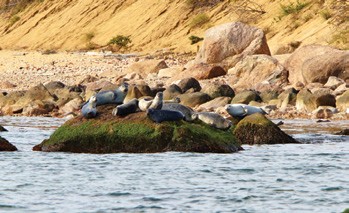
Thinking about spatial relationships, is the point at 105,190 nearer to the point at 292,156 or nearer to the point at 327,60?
the point at 292,156

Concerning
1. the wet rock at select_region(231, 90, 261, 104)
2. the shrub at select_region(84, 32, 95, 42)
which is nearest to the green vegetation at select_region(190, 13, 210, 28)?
the shrub at select_region(84, 32, 95, 42)

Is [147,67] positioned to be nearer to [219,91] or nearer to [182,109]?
[219,91]

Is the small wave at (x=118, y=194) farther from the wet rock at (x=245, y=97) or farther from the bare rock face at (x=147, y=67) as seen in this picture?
the bare rock face at (x=147, y=67)

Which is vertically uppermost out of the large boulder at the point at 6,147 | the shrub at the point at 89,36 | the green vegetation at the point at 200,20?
the green vegetation at the point at 200,20

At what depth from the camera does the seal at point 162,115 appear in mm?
15266

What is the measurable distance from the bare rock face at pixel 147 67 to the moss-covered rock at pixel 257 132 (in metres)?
19.8

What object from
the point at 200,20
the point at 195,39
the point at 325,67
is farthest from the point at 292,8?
the point at 325,67

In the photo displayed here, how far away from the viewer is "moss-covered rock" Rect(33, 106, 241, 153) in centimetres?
1527

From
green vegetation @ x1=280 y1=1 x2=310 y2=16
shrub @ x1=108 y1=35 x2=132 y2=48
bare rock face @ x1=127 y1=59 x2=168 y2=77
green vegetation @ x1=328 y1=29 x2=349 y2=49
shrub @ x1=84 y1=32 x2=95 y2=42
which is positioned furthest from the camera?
shrub @ x1=84 y1=32 x2=95 y2=42

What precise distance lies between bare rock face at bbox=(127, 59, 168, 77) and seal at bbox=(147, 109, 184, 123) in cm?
2151

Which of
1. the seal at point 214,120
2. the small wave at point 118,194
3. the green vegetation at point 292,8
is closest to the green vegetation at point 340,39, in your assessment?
the green vegetation at point 292,8

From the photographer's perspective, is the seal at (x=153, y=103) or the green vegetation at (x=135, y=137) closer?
the green vegetation at (x=135, y=137)

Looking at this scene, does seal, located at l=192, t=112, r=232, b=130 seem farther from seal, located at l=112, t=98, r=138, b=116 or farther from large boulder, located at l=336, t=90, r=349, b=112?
large boulder, located at l=336, t=90, r=349, b=112

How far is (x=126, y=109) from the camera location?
51.2ft
